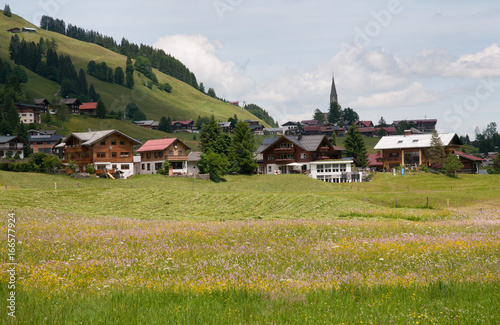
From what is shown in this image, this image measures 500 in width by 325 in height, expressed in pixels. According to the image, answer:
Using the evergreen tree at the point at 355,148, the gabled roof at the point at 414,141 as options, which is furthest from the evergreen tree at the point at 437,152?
the evergreen tree at the point at 355,148

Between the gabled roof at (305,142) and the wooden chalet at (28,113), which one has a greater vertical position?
the wooden chalet at (28,113)

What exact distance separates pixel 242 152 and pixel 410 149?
50.6 metres

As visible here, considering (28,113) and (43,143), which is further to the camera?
(28,113)

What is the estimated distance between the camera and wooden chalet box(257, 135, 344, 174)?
112500 mm

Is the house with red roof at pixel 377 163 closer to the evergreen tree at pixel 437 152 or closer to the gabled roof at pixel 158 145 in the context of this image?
the evergreen tree at pixel 437 152

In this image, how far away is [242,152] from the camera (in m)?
100

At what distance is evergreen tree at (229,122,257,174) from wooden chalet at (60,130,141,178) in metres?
22.7

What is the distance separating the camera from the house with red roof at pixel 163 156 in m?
106

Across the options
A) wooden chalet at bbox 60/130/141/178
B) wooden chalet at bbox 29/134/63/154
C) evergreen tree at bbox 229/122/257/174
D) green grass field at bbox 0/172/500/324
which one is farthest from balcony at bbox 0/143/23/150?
green grass field at bbox 0/172/500/324

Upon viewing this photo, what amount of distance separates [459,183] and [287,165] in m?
40.5

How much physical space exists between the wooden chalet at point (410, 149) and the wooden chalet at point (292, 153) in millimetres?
19243

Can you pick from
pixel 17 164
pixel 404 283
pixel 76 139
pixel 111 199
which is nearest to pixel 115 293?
pixel 404 283

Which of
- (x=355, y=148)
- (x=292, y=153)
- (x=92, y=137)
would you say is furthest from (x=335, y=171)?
(x=92, y=137)

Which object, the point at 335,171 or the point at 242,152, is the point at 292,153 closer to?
the point at 335,171
